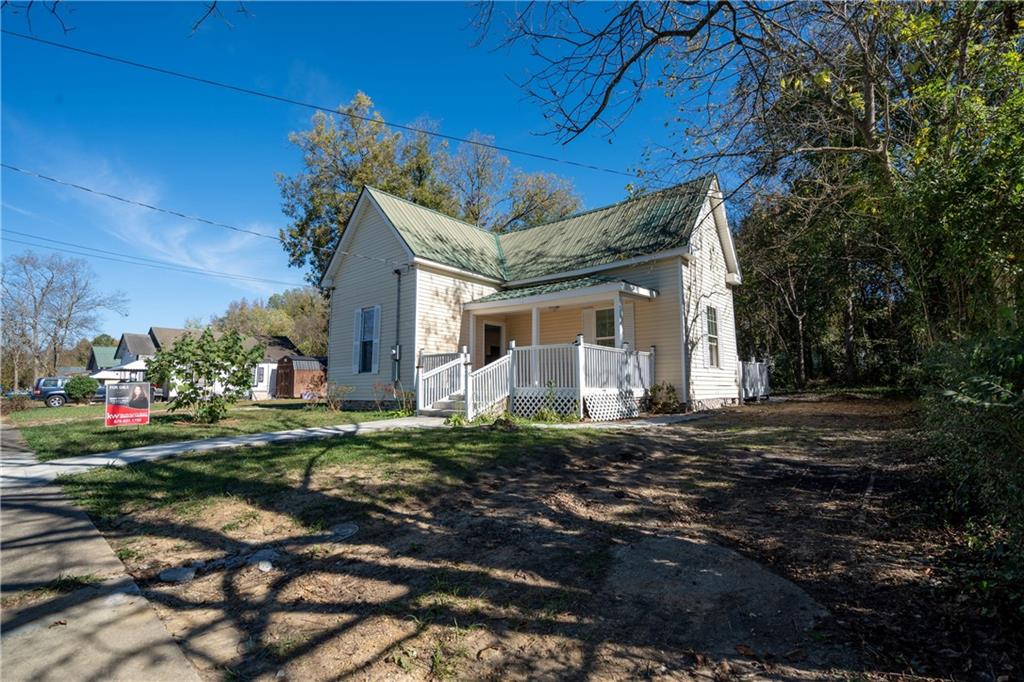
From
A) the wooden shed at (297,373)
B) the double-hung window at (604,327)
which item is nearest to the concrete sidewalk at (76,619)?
the double-hung window at (604,327)

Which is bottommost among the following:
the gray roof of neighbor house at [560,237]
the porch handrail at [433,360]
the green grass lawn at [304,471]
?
the green grass lawn at [304,471]

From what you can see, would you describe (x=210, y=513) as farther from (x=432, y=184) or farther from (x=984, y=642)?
(x=432, y=184)

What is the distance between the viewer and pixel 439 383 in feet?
42.6

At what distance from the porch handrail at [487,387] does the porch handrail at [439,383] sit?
1.06 metres

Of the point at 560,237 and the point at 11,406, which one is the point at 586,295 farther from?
the point at 11,406

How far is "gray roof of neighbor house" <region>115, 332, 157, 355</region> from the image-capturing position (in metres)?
46.2

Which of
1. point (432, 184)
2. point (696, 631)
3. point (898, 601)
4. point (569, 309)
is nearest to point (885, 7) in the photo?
point (898, 601)

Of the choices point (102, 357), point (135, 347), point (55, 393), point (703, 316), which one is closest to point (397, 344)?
point (703, 316)

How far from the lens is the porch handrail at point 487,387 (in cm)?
1132

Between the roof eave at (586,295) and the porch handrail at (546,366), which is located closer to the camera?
the porch handrail at (546,366)

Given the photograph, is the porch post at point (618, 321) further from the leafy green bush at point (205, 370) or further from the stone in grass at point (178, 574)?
the stone in grass at point (178, 574)

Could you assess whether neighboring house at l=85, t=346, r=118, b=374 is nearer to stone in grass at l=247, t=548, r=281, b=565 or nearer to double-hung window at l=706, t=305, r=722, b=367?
double-hung window at l=706, t=305, r=722, b=367

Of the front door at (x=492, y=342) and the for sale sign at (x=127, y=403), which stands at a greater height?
the front door at (x=492, y=342)

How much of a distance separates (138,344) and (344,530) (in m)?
55.1
